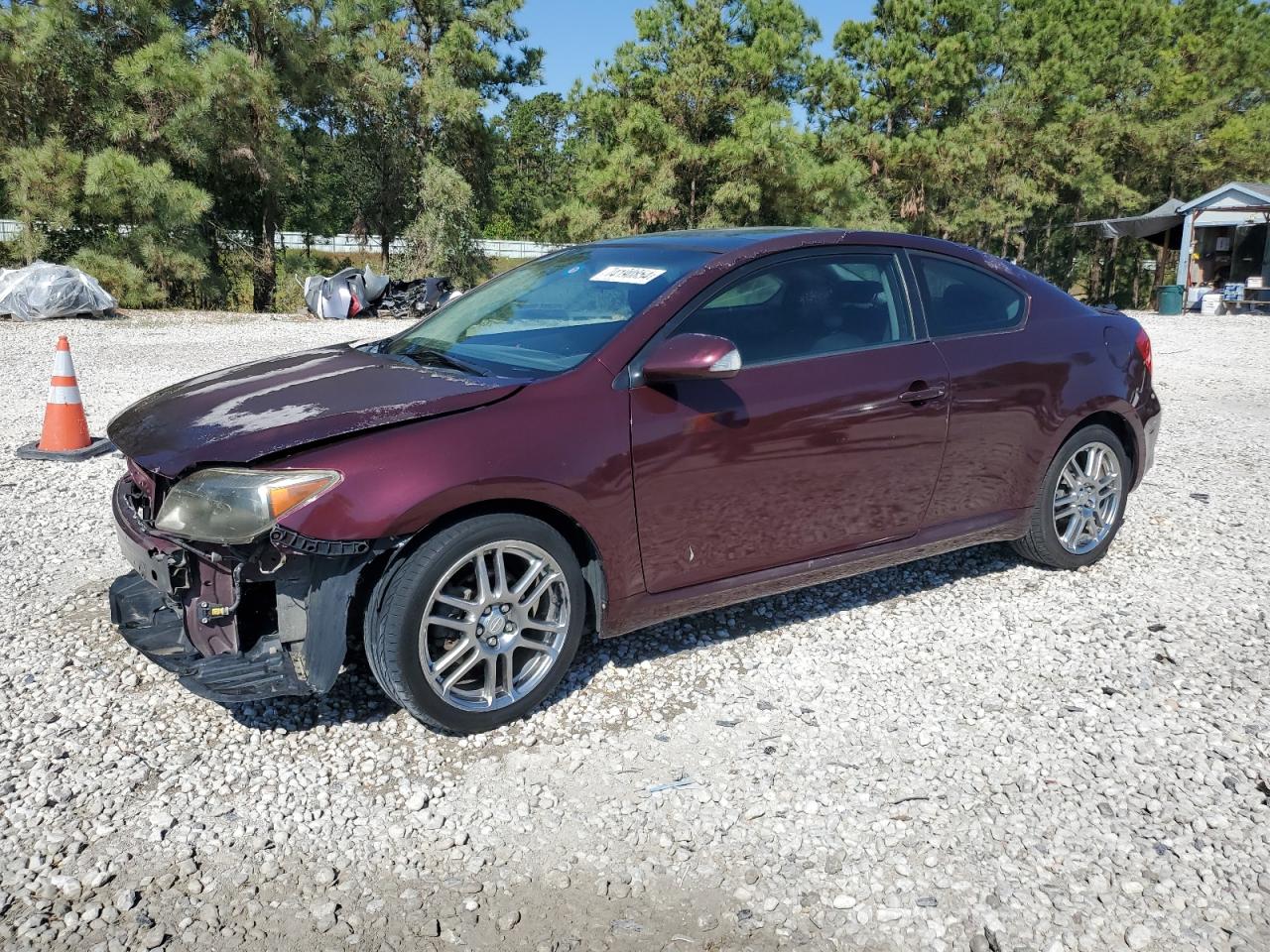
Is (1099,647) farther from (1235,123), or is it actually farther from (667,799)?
(1235,123)

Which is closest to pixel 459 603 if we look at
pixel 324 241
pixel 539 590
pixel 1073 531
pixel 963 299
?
pixel 539 590

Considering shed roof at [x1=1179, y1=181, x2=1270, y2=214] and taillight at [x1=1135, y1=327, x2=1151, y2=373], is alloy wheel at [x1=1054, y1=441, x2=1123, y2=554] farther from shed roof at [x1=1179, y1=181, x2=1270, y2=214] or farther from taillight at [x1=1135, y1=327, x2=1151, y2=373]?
shed roof at [x1=1179, y1=181, x2=1270, y2=214]

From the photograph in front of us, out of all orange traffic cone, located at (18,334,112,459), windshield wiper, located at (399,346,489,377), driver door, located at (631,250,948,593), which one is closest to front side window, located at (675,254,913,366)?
driver door, located at (631,250,948,593)

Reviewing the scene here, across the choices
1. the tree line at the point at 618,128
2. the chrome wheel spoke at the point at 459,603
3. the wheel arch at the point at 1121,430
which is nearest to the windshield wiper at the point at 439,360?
the chrome wheel spoke at the point at 459,603

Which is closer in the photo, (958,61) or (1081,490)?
(1081,490)

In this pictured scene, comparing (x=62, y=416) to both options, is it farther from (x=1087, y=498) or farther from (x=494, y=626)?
(x=1087, y=498)

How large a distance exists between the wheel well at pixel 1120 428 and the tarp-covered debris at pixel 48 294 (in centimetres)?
1807

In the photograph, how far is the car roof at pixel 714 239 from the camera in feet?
13.7

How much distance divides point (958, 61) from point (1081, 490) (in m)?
30.0

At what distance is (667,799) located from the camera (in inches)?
125

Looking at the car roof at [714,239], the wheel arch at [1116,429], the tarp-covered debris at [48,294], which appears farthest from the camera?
the tarp-covered debris at [48,294]

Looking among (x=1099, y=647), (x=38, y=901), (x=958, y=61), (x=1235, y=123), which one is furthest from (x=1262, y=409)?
(x=1235, y=123)

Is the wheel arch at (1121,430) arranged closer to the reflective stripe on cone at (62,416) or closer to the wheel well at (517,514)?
the wheel well at (517,514)

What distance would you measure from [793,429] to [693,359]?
24.3 inches
